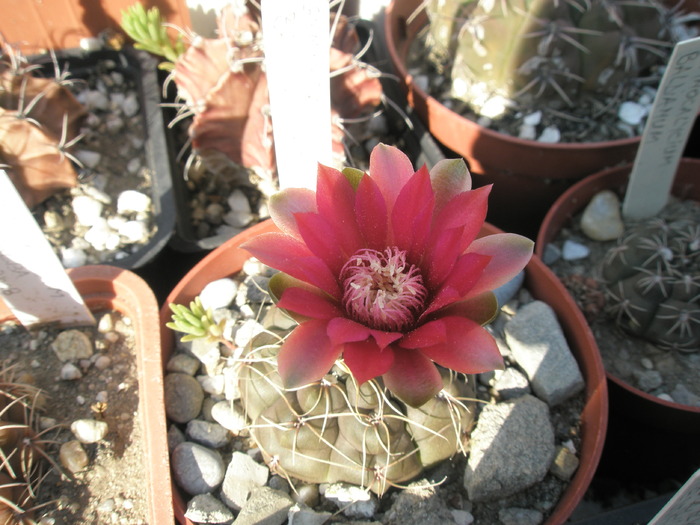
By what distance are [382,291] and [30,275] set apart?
615 millimetres

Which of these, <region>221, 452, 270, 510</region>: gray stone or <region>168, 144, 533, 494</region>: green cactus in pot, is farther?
<region>221, 452, 270, 510</region>: gray stone

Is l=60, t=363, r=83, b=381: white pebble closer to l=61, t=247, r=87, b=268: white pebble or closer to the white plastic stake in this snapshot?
l=61, t=247, r=87, b=268: white pebble

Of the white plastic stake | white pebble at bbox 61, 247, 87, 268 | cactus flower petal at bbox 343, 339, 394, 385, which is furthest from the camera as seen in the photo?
white pebble at bbox 61, 247, 87, 268

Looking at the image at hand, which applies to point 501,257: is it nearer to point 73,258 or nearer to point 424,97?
point 424,97

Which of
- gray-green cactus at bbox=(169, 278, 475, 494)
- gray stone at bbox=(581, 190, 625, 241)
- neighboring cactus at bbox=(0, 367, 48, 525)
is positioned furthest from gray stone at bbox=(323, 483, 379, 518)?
gray stone at bbox=(581, 190, 625, 241)

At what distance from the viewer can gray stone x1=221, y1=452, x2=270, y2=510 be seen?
0.98 m

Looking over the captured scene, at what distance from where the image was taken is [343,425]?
0.91 metres

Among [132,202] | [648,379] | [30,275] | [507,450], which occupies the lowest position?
[648,379]

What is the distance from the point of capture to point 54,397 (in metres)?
1.08

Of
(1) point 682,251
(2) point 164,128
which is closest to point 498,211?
(1) point 682,251

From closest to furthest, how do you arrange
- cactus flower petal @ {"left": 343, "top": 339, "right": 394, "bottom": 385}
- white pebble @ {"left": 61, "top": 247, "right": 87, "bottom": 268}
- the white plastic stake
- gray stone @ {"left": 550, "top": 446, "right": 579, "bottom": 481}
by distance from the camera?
cactus flower petal @ {"left": 343, "top": 339, "right": 394, "bottom": 385}
the white plastic stake
gray stone @ {"left": 550, "top": 446, "right": 579, "bottom": 481}
white pebble @ {"left": 61, "top": 247, "right": 87, "bottom": 268}

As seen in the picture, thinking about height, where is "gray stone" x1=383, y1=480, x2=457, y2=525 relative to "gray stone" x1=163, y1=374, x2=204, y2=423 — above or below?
below

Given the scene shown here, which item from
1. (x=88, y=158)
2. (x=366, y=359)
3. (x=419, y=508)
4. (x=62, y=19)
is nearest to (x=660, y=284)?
(x=419, y=508)

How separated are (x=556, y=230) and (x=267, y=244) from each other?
90 cm
